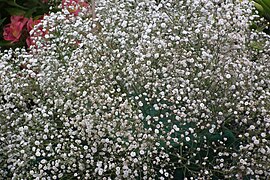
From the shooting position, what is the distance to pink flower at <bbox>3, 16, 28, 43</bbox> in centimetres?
274

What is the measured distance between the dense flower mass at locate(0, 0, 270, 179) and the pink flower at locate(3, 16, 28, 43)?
2.48 ft

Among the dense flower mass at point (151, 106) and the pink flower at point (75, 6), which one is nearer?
the dense flower mass at point (151, 106)

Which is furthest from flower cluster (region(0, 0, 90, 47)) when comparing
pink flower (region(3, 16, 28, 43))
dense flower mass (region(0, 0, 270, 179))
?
dense flower mass (region(0, 0, 270, 179))

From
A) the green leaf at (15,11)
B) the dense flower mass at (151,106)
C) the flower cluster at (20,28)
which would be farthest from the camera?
the green leaf at (15,11)

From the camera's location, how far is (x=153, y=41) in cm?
185

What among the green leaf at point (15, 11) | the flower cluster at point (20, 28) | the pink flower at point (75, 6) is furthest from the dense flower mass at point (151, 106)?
the green leaf at point (15, 11)

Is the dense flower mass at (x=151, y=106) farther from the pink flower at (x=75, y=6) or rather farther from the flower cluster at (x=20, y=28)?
the flower cluster at (x=20, y=28)

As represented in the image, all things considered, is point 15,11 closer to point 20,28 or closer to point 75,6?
point 20,28

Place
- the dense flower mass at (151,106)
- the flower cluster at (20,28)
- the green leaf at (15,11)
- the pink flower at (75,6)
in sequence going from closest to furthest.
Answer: the dense flower mass at (151,106), the pink flower at (75,6), the flower cluster at (20,28), the green leaf at (15,11)

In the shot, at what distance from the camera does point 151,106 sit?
183cm

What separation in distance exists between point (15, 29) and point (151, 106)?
1.24 metres

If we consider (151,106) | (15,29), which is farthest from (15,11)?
(151,106)

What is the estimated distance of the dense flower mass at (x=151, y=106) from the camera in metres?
1.75

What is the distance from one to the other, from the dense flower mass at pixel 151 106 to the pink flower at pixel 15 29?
2.48ft
